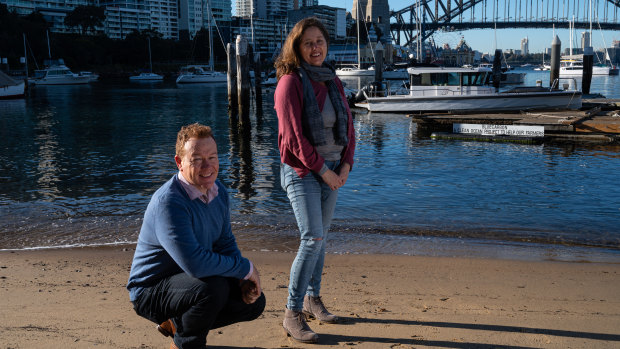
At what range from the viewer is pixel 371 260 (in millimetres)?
5039

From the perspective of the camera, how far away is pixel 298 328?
3.20 m

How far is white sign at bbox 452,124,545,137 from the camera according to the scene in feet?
52.2

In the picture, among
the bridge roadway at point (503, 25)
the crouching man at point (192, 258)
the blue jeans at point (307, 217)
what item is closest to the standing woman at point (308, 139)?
the blue jeans at point (307, 217)

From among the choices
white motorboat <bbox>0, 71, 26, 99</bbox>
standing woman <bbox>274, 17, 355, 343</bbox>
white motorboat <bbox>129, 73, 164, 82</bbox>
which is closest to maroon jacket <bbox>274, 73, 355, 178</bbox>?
standing woman <bbox>274, 17, 355, 343</bbox>

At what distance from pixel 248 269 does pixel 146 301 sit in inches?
19.3

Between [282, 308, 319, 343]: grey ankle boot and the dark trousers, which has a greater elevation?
the dark trousers

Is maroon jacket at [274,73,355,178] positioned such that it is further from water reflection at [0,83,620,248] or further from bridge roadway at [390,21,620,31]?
bridge roadway at [390,21,620,31]

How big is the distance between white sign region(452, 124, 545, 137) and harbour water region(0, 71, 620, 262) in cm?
69

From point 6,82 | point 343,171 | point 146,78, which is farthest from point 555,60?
point 146,78

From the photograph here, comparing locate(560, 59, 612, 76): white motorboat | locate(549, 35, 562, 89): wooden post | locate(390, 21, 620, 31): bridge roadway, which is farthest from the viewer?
locate(390, 21, 620, 31): bridge roadway

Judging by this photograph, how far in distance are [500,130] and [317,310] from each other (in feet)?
47.2

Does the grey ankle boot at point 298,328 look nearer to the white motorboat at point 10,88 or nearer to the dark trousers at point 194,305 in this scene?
the dark trousers at point 194,305

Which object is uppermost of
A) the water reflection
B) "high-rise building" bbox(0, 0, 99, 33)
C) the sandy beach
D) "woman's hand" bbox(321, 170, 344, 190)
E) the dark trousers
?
"high-rise building" bbox(0, 0, 99, 33)

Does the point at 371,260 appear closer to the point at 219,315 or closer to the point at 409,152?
the point at 219,315
